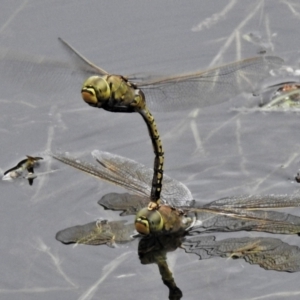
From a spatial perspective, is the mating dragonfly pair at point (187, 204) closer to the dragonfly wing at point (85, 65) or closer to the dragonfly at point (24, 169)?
the dragonfly wing at point (85, 65)

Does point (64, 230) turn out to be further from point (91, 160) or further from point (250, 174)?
point (250, 174)

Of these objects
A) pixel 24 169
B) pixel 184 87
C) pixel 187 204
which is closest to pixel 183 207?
pixel 187 204

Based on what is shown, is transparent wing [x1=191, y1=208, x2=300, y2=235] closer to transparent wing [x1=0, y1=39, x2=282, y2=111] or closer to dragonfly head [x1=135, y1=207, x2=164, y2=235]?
dragonfly head [x1=135, y1=207, x2=164, y2=235]

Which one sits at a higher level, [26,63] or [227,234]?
[26,63]

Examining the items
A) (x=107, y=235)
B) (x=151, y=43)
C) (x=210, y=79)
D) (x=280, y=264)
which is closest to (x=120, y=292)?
(x=107, y=235)

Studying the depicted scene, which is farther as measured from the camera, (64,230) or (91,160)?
(91,160)

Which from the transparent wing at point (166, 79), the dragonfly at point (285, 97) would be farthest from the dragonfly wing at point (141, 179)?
the dragonfly at point (285, 97)

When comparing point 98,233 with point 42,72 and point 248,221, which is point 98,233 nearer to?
point 248,221
